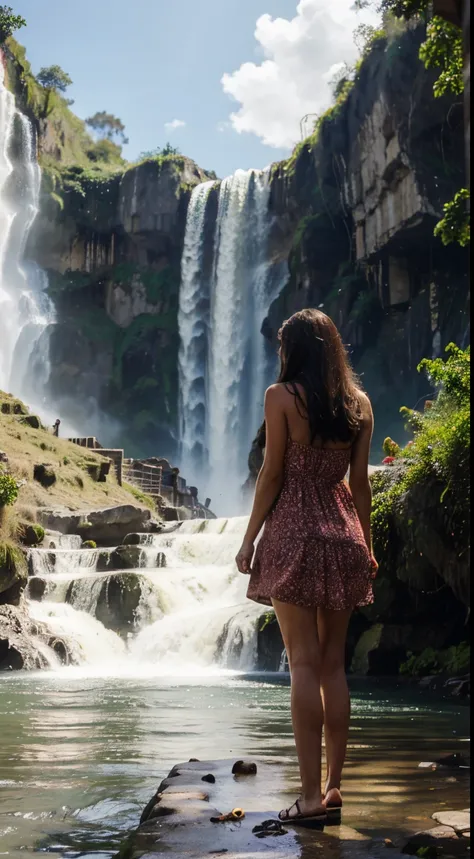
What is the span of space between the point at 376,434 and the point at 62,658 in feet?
77.3

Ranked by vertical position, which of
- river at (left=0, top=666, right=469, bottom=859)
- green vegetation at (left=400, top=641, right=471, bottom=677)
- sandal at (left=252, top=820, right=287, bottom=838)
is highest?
green vegetation at (left=400, top=641, right=471, bottom=677)

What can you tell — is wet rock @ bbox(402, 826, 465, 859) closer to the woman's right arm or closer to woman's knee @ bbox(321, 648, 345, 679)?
woman's knee @ bbox(321, 648, 345, 679)

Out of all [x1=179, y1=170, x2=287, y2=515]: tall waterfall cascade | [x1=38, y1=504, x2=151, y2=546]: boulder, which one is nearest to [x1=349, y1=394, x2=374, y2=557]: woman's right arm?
[x1=38, y1=504, x2=151, y2=546]: boulder

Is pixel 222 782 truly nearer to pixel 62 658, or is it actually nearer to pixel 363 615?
pixel 363 615

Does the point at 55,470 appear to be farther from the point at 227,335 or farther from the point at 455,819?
the point at 455,819

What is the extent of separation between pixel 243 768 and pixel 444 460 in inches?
326

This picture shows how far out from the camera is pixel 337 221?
1700 inches

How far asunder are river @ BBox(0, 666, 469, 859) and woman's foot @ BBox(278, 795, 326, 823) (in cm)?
15

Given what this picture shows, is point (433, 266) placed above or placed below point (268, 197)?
below

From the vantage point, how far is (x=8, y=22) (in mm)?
54812

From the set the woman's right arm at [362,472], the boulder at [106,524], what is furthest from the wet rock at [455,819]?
the boulder at [106,524]

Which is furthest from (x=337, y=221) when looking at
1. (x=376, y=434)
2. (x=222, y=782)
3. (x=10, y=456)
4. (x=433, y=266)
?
(x=222, y=782)

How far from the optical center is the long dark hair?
3.81m

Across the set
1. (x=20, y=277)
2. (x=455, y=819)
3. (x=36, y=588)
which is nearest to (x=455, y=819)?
(x=455, y=819)
